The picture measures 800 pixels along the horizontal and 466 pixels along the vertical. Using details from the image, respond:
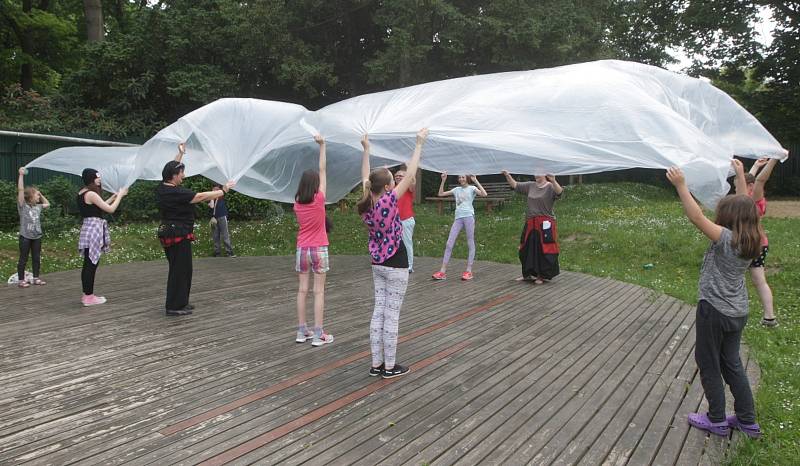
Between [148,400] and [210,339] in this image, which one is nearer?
[148,400]

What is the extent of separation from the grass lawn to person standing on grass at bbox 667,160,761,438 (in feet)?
0.74

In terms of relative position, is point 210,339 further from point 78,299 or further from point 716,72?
point 716,72

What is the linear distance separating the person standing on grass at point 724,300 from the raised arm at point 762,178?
85.7 inches

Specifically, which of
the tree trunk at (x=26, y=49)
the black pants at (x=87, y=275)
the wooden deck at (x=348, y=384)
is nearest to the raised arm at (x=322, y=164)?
the wooden deck at (x=348, y=384)

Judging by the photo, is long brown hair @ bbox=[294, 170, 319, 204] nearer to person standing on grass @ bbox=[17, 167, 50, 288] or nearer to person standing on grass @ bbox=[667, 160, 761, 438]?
person standing on grass @ bbox=[667, 160, 761, 438]

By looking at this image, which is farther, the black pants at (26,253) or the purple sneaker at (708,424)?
the black pants at (26,253)

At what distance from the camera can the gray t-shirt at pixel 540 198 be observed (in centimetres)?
783

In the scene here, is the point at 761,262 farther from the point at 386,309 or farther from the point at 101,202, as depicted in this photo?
the point at 101,202

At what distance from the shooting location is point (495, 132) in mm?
4727

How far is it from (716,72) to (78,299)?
2446 cm

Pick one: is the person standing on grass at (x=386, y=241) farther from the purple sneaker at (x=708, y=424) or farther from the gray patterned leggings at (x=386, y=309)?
the purple sneaker at (x=708, y=424)

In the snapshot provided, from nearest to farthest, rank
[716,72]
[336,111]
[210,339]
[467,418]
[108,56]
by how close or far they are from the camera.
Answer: [467,418]
[210,339]
[336,111]
[108,56]
[716,72]

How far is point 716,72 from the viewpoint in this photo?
22.9 metres

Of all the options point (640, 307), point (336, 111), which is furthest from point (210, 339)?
point (640, 307)
